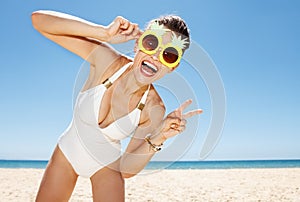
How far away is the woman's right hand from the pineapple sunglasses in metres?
0.07

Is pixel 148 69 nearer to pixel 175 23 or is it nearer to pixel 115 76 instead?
pixel 115 76

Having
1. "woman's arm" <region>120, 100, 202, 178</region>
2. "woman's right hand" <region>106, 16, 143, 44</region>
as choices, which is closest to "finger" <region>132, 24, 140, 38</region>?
"woman's right hand" <region>106, 16, 143, 44</region>

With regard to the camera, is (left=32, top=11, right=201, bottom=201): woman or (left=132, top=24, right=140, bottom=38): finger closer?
(left=132, top=24, right=140, bottom=38): finger

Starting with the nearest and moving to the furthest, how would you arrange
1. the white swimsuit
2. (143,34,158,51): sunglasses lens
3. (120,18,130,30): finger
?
(120,18,130,30): finger
(143,34,158,51): sunglasses lens
the white swimsuit

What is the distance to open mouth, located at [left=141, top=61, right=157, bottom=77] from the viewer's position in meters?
2.57

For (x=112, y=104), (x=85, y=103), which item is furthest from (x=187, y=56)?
(x=85, y=103)

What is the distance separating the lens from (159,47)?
2480 mm

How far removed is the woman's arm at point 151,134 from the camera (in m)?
2.57

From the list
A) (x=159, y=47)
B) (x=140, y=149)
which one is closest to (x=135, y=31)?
(x=159, y=47)

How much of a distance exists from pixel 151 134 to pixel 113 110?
36 centimetres

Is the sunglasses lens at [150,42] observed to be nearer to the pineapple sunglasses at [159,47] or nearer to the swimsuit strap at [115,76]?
the pineapple sunglasses at [159,47]

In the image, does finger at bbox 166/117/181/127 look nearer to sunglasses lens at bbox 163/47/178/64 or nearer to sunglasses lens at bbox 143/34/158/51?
sunglasses lens at bbox 163/47/178/64

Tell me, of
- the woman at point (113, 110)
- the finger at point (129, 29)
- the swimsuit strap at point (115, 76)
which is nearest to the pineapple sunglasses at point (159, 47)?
the woman at point (113, 110)

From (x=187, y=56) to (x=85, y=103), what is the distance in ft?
3.04
